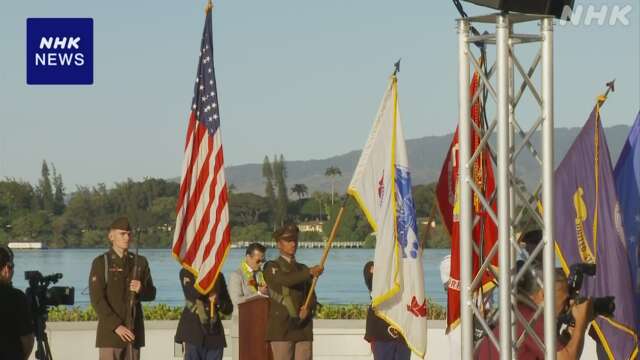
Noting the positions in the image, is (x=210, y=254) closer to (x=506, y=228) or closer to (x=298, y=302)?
(x=298, y=302)

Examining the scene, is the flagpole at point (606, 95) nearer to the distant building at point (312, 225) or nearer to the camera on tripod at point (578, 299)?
the camera on tripod at point (578, 299)

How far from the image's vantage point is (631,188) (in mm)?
14211

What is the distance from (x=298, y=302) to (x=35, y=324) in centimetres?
341

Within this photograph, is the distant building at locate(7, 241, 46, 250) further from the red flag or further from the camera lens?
the camera lens

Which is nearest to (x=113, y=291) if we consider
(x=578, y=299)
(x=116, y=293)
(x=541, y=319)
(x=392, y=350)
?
(x=116, y=293)

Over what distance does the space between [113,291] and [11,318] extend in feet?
9.22

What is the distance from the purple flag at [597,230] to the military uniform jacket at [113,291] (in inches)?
143

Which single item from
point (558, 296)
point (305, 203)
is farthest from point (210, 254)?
point (305, 203)

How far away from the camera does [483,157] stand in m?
10.9

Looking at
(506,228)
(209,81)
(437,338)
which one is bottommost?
(437,338)

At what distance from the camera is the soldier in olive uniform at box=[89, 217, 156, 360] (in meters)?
13.9

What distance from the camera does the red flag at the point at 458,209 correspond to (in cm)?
1081

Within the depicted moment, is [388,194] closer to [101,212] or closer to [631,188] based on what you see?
[631,188]

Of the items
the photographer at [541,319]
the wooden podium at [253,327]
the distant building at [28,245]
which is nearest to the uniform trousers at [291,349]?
the wooden podium at [253,327]
